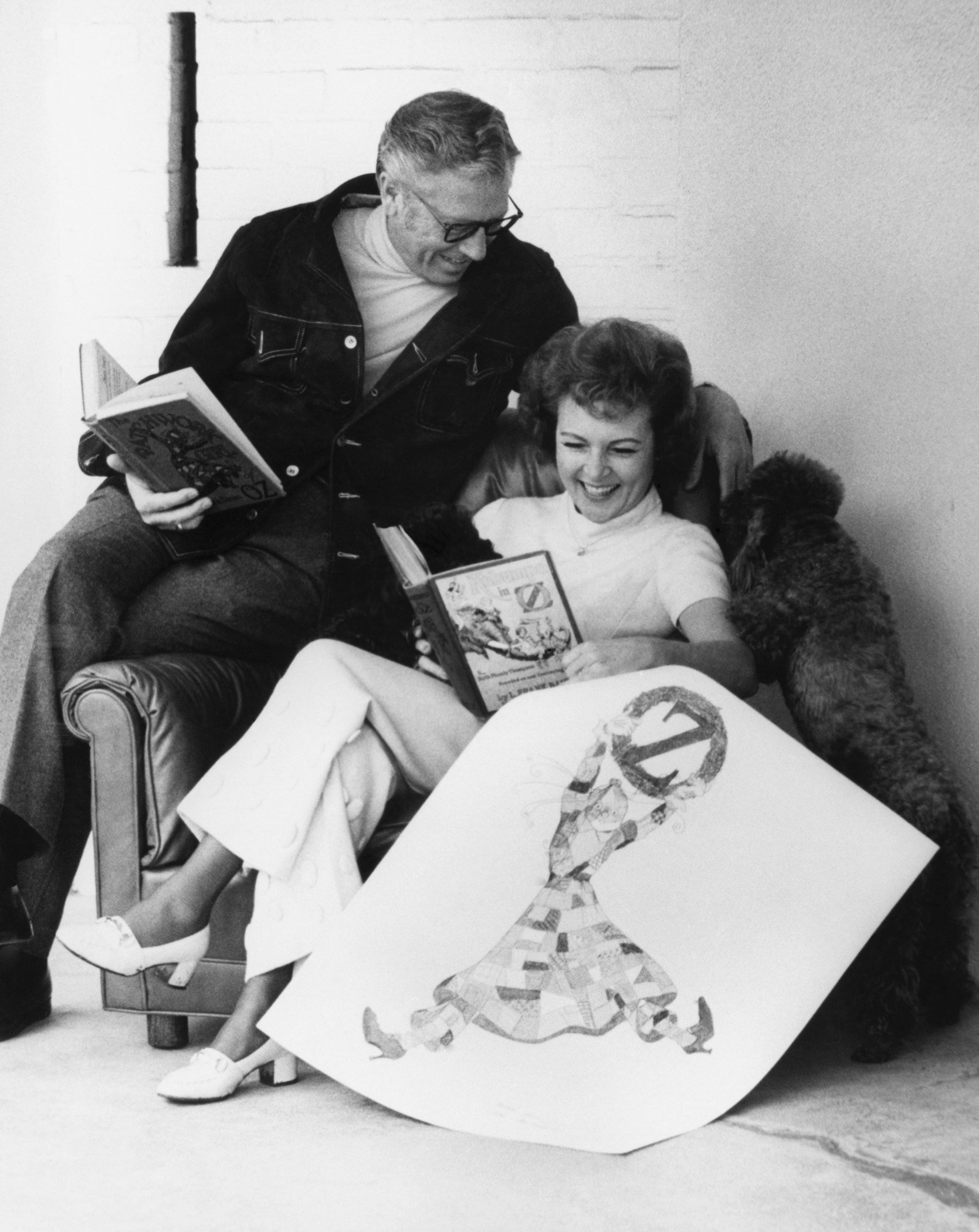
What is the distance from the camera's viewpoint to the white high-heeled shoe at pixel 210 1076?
1789mm

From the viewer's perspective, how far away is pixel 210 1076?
179cm

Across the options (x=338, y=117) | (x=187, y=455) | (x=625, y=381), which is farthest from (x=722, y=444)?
(x=338, y=117)

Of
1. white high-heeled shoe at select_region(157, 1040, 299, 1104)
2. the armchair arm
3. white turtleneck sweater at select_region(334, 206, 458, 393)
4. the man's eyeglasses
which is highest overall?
the man's eyeglasses

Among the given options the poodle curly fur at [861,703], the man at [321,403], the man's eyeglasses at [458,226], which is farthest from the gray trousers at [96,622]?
the poodle curly fur at [861,703]

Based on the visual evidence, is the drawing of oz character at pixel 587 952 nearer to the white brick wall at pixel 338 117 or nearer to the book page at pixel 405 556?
the book page at pixel 405 556

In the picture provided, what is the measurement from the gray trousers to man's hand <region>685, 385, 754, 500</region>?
2.11ft

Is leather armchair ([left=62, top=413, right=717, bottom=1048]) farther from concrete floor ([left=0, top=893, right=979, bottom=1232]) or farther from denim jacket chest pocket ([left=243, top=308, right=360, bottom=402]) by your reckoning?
denim jacket chest pocket ([left=243, top=308, right=360, bottom=402])

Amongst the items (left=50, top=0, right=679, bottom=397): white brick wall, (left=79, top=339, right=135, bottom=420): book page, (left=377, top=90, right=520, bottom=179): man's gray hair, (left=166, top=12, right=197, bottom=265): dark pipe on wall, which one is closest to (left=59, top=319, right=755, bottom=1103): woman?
(left=377, top=90, right=520, bottom=179): man's gray hair

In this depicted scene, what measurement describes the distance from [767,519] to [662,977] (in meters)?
0.73

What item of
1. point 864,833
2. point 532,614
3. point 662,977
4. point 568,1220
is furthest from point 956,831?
point 568,1220

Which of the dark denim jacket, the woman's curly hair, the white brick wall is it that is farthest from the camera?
the white brick wall

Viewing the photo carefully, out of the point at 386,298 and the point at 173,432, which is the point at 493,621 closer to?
the point at 173,432

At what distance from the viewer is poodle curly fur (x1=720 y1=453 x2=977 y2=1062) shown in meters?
1.88

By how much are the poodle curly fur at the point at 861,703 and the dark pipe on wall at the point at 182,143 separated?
1.39 metres
